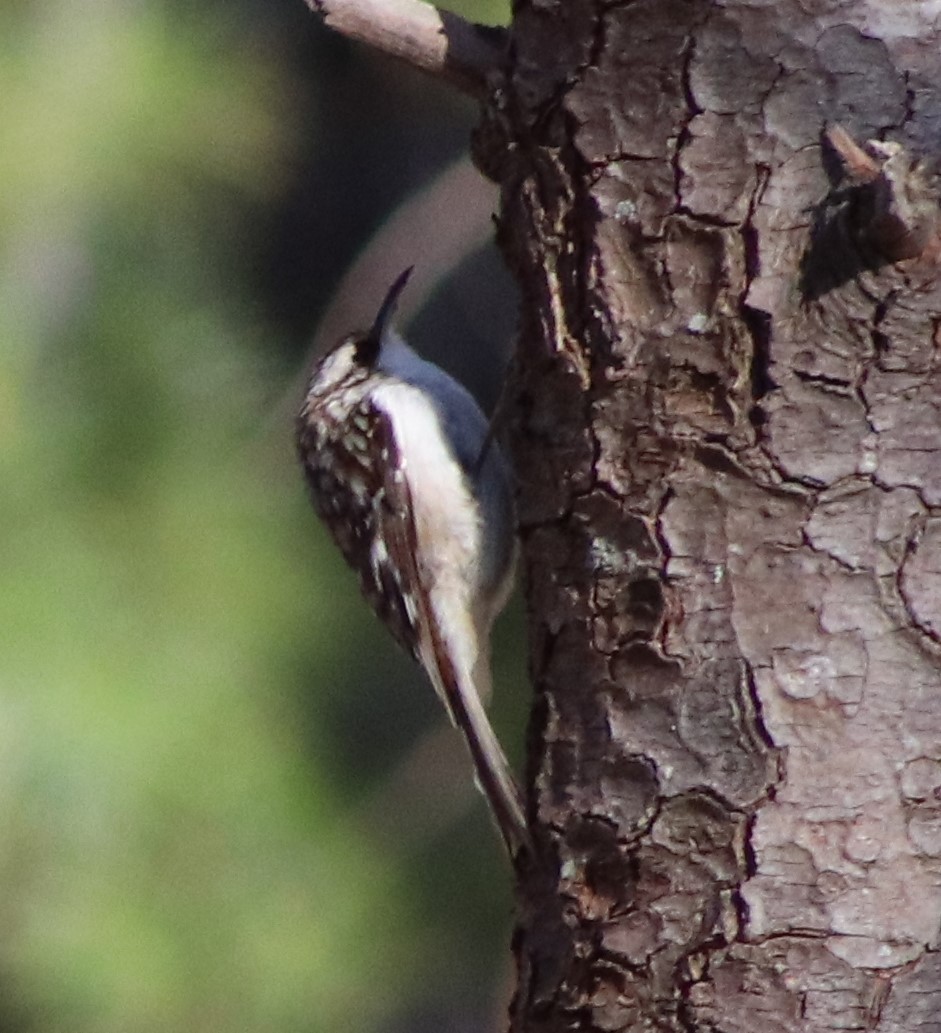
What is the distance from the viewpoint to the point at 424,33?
95.0 inches

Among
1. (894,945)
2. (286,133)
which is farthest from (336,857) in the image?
(894,945)

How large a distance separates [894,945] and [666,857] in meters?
0.27

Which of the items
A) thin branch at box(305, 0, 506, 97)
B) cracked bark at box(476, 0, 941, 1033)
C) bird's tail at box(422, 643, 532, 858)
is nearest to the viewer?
cracked bark at box(476, 0, 941, 1033)

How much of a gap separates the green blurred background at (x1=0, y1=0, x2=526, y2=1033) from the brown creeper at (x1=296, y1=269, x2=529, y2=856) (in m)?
0.41

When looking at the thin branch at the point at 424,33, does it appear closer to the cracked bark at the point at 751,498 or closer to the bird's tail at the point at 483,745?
the cracked bark at the point at 751,498

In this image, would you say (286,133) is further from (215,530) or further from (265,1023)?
(265,1023)

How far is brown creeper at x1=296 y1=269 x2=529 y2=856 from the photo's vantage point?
3.22 m

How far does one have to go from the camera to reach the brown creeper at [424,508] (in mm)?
3219

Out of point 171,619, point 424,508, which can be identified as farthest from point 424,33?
point 171,619

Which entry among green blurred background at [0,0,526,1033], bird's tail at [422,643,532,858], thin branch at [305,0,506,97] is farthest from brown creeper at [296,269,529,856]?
thin branch at [305,0,506,97]

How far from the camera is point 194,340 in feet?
12.6

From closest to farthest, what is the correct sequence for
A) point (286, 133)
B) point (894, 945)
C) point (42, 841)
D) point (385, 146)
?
point (894, 945)
point (42, 841)
point (286, 133)
point (385, 146)

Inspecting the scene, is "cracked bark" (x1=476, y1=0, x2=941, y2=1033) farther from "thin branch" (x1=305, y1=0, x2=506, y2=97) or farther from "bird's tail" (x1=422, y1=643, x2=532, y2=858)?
"bird's tail" (x1=422, y1=643, x2=532, y2=858)

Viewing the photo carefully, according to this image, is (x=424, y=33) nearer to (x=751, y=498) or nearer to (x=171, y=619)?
(x=751, y=498)
